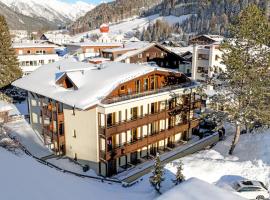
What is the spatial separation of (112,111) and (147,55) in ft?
104

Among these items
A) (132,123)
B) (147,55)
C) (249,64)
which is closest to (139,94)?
(132,123)

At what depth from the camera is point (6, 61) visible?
58.6 metres

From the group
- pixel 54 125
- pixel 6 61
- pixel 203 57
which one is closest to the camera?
pixel 54 125

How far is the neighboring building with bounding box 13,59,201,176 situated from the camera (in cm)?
3195

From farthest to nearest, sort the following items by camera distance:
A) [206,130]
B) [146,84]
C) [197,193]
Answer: [206,130], [146,84], [197,193]

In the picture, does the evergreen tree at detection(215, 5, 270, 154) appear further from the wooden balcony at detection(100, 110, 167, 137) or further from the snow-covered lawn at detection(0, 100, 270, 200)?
the wooden balcony at detection(100, 110, 167, 137)

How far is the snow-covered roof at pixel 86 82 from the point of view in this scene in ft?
102

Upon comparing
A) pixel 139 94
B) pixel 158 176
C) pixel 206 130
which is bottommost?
pixel 206 130

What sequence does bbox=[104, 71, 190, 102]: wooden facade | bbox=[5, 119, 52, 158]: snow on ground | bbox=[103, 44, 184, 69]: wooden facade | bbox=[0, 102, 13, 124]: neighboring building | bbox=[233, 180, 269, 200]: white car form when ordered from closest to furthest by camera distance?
bbox=[233, 180, 269, 200]: white car < bbox=[104, 71, 190, 102]: wooden facade < bbox=[5, 119, 52, 158]: snow on ground < bbox=[0, 102, 13, 124]: neighboring building < bbox=[103, 44, 184, 69]: wooden facade

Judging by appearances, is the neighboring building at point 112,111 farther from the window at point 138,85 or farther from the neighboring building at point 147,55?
the neighboring building at point 147,55

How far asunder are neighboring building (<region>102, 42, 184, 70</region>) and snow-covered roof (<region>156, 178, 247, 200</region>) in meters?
43.4

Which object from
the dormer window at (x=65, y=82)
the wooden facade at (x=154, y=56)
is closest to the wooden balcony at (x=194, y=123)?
the dormer window at (x=65, y=82)

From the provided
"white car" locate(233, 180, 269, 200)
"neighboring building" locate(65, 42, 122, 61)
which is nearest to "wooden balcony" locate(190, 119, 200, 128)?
"white car" locate(233, 180, 269, 200)

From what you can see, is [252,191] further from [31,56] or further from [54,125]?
[31,56]
